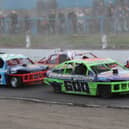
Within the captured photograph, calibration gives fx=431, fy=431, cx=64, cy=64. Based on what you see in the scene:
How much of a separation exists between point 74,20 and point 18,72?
1061 cm

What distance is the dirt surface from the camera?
8.23 metres

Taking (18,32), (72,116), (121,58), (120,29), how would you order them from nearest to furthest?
(72,116)
(121,58)
(120,29)
(18,32)

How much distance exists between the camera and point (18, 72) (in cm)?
1508

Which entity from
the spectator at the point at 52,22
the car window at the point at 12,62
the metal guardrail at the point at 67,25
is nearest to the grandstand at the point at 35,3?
the spectator at the point at 52,22

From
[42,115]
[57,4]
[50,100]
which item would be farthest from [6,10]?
[42,115]

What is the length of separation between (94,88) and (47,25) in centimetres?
1427

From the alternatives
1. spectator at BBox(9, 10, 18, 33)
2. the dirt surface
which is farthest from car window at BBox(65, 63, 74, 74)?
spectator at BBox(9, 10, 18, 33)

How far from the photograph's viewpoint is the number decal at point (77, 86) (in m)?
12.6

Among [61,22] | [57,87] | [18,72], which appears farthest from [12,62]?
[61,22]

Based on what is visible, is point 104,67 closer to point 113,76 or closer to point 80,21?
point 113,76

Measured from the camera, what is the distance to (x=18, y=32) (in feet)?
89.0

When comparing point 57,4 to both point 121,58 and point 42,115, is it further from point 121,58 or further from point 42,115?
point 42,115

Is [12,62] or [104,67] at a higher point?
[104,67]

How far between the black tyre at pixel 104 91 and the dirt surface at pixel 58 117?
1645mm
